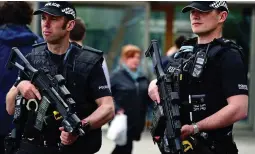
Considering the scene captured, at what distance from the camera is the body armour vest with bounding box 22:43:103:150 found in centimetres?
443

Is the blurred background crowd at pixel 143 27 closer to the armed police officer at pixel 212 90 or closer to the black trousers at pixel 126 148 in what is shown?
the black trousers at pixel 126 148

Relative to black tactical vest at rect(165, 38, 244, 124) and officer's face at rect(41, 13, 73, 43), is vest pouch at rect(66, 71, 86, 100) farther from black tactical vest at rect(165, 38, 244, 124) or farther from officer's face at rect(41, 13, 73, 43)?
black tactical vest at rect(165, 38, 244, 124)

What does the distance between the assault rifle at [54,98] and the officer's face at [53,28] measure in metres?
0.22

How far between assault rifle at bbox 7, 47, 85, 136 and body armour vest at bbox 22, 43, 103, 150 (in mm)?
57

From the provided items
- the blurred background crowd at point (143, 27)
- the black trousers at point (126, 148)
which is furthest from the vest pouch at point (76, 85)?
the blurred background crowd at point (143, 27)

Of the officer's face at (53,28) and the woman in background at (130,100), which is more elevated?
the officer's face at (53,28)

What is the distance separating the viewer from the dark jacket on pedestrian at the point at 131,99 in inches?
311

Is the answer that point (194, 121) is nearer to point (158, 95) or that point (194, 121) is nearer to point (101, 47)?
point (158, 95)

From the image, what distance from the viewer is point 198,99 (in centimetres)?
414

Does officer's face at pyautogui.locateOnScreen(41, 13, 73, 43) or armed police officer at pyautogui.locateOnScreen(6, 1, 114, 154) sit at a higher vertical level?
officer's face at pyautogui.locateOnScreen(41, 13, 73, 43)

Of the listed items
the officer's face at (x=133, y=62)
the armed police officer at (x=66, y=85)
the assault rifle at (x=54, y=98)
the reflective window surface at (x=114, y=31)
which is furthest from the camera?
the reflective window surface at (x=114, y=31)

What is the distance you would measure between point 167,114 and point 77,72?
2.52 ft

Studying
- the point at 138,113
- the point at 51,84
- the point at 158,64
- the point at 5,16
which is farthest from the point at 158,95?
the point at 138,113

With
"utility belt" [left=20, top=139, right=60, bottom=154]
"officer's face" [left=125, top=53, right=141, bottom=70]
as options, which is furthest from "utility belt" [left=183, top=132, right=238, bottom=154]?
"officer's face" [left=125, top=53, right=141, bottom=70]
